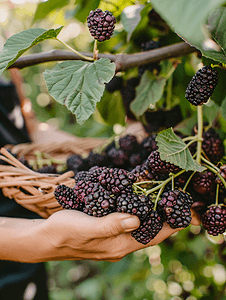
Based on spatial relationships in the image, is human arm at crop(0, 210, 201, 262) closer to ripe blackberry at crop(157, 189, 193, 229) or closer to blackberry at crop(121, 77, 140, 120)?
ripe blackberry at crop(157, 189, 193, 229)

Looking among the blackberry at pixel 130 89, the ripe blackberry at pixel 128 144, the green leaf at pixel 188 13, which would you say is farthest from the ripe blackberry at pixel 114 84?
the green leaf at pixel 188 13

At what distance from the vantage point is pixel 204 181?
47cm

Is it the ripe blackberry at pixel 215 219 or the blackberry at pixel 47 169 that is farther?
the blackberry at pixel 47 169

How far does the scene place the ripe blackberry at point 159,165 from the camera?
45cm

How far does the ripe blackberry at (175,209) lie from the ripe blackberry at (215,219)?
2.6 inches

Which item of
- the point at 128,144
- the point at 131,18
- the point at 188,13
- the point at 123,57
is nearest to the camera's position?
the point at 188,13

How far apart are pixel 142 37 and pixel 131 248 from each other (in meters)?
0.53

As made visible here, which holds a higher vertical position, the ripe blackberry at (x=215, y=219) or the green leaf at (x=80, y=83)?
the green leaf at (x=80, y=83)

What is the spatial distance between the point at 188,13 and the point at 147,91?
45 centimetres

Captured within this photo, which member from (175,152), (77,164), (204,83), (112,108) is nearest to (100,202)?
(175,152)

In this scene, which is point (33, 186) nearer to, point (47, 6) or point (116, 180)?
point (116, 180)

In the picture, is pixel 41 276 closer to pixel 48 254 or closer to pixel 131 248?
pixel 48 254

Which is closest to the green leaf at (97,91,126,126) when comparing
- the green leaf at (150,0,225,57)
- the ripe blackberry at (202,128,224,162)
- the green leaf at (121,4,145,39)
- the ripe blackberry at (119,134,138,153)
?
the ripe blackberry at (119,134,138,153)

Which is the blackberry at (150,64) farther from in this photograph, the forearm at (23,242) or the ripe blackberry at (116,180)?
the forearm at (23,242)
